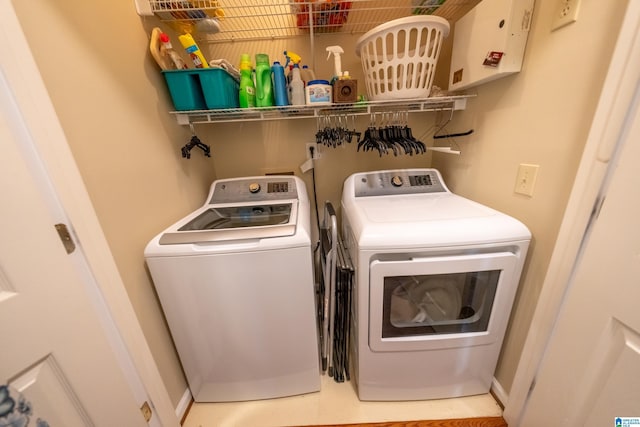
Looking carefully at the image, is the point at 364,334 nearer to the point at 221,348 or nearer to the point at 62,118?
the point at 221,348

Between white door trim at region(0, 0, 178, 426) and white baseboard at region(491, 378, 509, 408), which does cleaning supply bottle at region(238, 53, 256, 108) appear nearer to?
white door trim at region(0, 0, 178, 426)

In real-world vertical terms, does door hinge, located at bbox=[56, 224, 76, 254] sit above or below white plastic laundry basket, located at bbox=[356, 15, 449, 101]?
below

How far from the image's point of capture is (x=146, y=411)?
3.13 ft

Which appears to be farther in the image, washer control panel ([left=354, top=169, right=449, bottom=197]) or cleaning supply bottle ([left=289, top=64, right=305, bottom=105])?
washer control panel ([left=354, top=169, right=449, bottom=197])

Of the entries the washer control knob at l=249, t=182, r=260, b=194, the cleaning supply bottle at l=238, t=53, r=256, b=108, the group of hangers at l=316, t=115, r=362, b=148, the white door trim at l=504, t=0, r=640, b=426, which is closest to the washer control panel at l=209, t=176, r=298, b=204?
the washer control knob at l=249, t=182, r=260, b=194

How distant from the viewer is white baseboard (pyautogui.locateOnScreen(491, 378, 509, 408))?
118cm

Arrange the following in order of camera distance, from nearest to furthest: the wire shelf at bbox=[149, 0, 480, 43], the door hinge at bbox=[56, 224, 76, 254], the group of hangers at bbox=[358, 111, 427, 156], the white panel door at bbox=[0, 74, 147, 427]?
1. the white panel door at bbox=[0, 74, 147, 427]
2. the door hinge at bbox=[56, 224, 76, 254]
3. the wire shelf at bbox=[149, 0, 480, 43]
4. the group of hangers at bbox=[358, 111, 427, 156]

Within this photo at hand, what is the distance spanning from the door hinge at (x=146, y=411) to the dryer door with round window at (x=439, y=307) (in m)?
1.00

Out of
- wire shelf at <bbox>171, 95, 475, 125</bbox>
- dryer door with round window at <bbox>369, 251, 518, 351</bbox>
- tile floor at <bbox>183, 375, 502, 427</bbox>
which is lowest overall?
tile floor at <bbox>183, 375, 502, 427</bbox>

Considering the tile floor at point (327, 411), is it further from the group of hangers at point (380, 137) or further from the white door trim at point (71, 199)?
the group of hangers at point (380, 137)

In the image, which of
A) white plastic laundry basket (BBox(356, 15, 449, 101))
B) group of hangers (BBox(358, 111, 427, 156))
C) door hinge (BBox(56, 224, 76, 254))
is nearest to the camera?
door hinge (BBox(56, 224, 76, 254))

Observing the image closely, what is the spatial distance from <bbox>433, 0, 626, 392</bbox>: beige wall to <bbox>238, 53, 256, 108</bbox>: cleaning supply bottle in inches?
48.6

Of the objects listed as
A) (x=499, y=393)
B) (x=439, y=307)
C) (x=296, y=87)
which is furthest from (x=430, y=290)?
(x=296, y=87)

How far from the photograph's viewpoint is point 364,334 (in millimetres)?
1061
